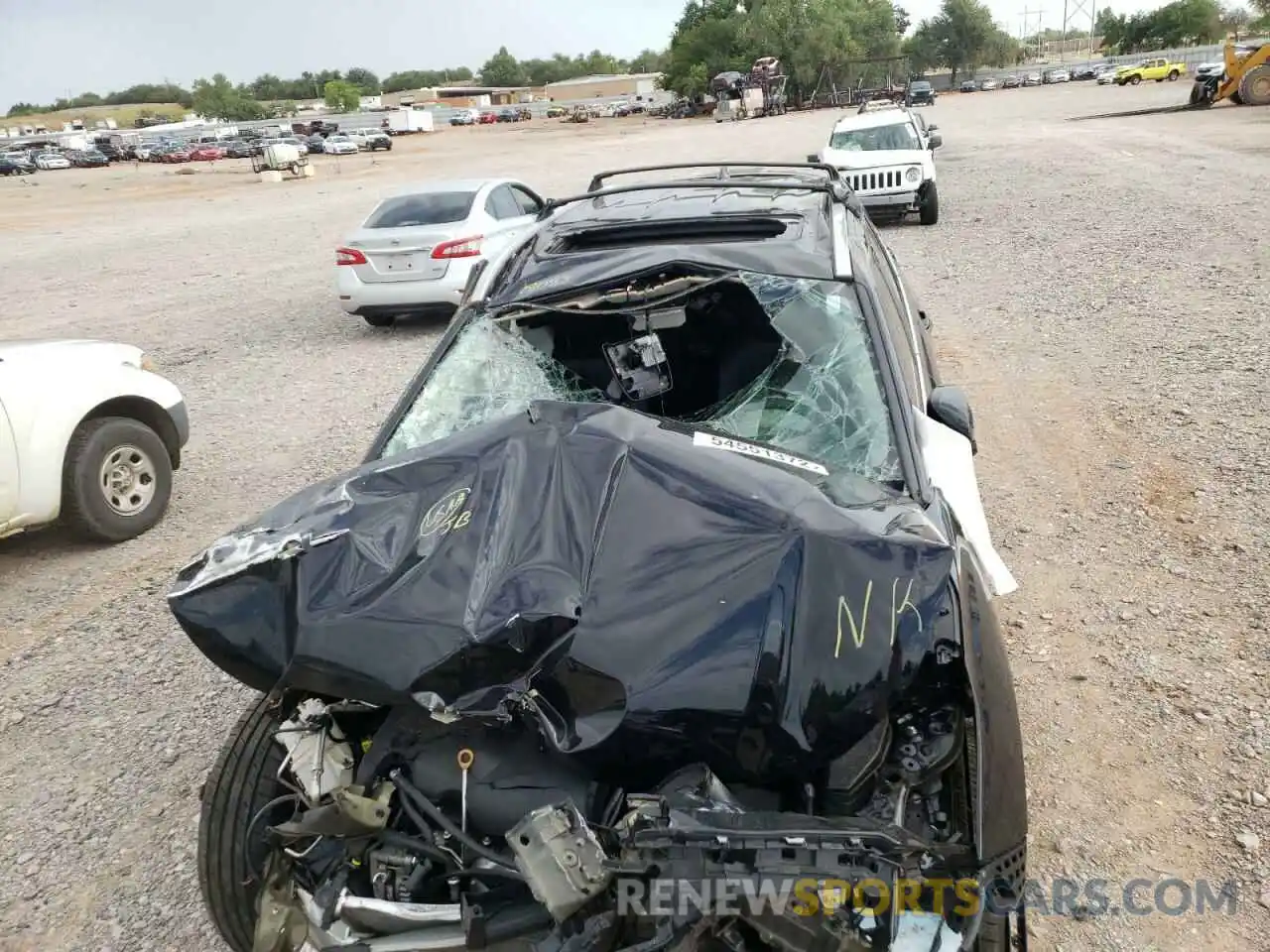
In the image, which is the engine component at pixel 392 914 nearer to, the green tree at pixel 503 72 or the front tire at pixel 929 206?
the front tire at pixel 929 206

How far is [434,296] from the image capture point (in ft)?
33.3

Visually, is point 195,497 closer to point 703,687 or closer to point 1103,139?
point 703,687

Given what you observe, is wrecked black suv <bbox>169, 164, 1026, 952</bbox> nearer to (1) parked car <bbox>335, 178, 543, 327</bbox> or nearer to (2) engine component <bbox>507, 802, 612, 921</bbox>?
(2) engine component <bbox>507, 802, 612, 921</bbox>

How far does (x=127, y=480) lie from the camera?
5.76m

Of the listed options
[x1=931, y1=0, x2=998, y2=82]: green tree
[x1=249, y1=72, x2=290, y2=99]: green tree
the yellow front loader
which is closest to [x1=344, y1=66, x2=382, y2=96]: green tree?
[x1=249, y1=72, x2=290, y2=99]: green tree

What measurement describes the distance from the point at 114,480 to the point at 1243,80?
110 feet

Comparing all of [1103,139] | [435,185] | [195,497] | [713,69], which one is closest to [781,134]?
[1103,139]

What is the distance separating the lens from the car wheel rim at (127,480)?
5.63m

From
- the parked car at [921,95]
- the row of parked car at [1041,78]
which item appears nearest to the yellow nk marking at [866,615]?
the parked car at [921,95]

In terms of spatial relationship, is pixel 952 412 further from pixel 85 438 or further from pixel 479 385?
pixel 85 438

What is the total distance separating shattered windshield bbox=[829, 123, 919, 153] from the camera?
14391mm

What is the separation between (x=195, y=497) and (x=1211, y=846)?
229 inches

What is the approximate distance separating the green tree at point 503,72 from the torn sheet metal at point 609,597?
172 metres

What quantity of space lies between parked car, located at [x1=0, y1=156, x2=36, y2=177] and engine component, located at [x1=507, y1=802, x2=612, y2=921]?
64.3 m
